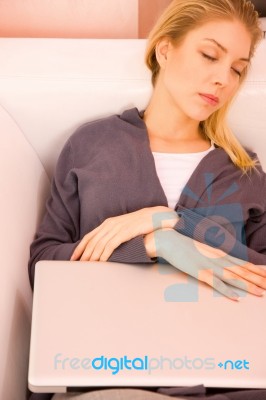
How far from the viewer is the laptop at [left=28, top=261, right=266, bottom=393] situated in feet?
2.33

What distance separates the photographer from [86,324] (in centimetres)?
75

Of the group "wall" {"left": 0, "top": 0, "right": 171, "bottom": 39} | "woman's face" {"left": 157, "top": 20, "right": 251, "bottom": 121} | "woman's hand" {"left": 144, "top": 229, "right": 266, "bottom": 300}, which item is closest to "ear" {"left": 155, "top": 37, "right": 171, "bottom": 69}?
"woman's face" {"left": 157, "top": 20, "right": 251, "bottom": 121}

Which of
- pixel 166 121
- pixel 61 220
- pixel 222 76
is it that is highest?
pixel 222 76

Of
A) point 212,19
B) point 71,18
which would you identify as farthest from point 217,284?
point 71,18

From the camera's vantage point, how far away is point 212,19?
100 centimetres

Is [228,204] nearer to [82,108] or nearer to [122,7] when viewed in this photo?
[82,108]

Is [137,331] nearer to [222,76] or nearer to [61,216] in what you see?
[61,216]

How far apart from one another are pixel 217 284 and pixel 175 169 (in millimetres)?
333

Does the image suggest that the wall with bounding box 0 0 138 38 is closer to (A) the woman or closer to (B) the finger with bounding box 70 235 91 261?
(A) the woman

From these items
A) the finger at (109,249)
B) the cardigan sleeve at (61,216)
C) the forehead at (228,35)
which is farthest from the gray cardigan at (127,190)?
the forehead at (228,35)

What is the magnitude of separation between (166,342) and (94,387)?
0.39ft

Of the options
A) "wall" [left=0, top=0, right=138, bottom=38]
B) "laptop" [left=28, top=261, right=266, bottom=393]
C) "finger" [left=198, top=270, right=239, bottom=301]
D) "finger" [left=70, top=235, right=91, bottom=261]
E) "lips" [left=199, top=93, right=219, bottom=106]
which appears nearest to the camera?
"laptop" [left=28, top=261, right=266, bottom=393]

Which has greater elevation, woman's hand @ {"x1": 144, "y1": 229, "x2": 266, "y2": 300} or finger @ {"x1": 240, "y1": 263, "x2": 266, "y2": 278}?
woman's hand @ {"x1": 144, "y1": 229, "x2": 266, "y2": 300}

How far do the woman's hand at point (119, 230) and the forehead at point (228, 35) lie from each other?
13.0 inches
